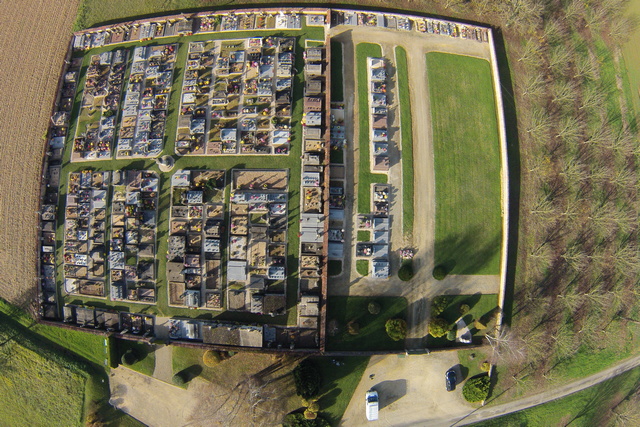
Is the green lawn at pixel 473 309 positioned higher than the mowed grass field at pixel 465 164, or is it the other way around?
the mowed grass field at pixel 465 164

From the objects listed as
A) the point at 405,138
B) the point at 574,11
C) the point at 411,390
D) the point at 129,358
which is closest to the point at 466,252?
the point at 405,138

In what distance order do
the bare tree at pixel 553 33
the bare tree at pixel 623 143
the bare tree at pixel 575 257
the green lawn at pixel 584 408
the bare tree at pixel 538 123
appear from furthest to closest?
the bare tree at pixel 553 33
the bare tree at pixel 623 143
the bare tree at pixel 538 123
the bare tree at pixel 575 257
the green lawn at pixel 584 408

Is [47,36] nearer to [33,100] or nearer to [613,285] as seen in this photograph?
[33,100]

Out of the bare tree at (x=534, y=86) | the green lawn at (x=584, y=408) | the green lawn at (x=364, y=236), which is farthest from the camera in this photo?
the bare tree at (x=534, y=86)

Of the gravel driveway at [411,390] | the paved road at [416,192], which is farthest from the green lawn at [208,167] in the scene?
the gravel driveway at [411,390]

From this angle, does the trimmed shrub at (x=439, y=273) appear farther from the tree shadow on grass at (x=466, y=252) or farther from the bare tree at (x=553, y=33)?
the bare tree at (x=553, y=33)

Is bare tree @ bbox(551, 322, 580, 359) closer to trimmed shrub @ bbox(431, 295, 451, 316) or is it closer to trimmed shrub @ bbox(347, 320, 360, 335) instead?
trimmed shrub @ bbox(431, 295, 451, 316)

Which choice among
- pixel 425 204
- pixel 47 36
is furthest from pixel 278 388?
pixel 47 36
